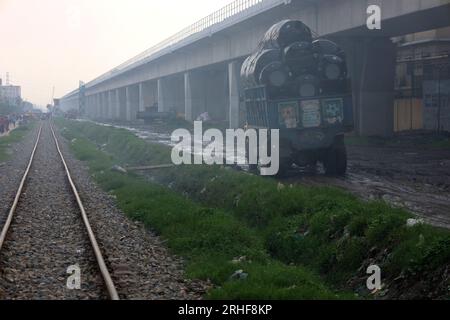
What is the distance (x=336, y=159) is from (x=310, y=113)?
2.11 m

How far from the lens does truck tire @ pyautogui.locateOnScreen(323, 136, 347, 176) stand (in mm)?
19234

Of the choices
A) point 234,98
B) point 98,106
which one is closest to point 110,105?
point 98,106

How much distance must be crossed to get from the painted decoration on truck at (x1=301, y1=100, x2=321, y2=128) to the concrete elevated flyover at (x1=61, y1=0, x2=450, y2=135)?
6587 mm

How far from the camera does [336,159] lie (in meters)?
19.6

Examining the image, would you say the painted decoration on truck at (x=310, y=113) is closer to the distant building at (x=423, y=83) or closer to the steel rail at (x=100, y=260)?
the steel rail at (x=100, y=260)

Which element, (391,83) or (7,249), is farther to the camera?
(391,83)

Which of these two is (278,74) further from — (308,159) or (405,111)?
(405,111)

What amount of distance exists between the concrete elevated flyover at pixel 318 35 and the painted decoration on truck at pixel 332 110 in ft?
19.5

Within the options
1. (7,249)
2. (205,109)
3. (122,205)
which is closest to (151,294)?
(7,249)

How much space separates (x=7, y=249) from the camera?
10938 millimetres

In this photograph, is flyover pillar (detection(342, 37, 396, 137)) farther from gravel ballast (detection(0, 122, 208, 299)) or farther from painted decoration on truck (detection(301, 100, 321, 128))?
gravel ballast (detection(0, 122, 208, 299))

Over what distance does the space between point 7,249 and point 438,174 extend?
14.1m

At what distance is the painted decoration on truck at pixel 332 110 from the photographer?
60.5ft

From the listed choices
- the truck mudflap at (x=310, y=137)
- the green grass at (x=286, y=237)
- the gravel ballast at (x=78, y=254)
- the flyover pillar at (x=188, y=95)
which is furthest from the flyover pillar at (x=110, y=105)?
the green grass at (x=286, y=237)
